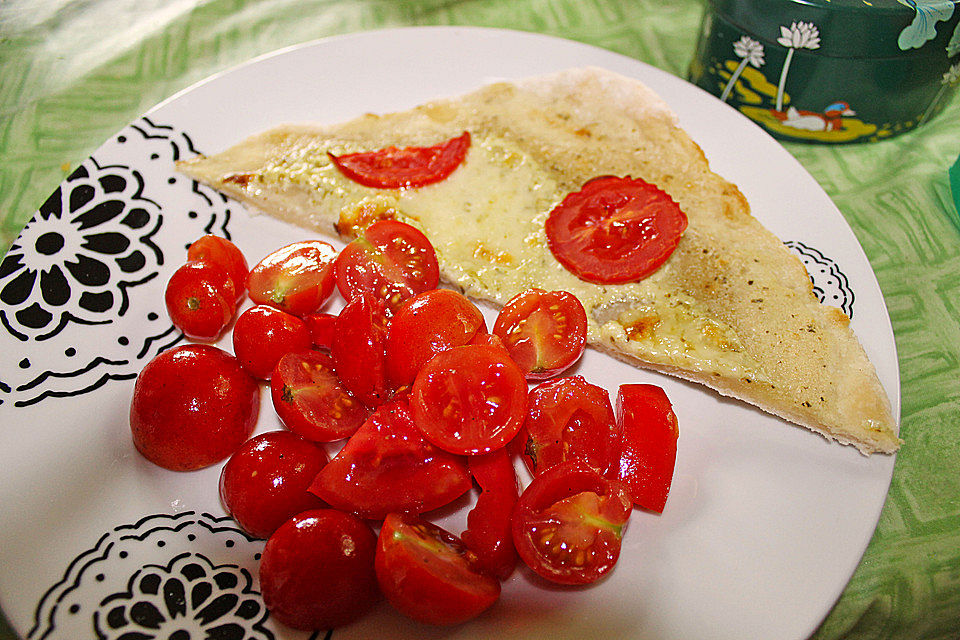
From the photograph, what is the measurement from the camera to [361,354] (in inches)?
85.5

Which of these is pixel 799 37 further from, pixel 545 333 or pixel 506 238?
pixel 545 333

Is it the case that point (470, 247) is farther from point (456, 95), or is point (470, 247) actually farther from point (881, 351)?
point (881, 351)

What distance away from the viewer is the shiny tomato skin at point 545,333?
2.30 m

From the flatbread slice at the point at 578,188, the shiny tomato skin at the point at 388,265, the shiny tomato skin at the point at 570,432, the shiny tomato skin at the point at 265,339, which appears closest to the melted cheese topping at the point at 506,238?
the flatbread slice at the point at 578,188

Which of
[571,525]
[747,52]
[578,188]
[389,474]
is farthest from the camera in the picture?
[747,52]

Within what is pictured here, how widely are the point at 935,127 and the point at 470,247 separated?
7.83 ft

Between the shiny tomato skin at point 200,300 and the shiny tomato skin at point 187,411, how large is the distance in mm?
192

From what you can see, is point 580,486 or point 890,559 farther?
point 890,559

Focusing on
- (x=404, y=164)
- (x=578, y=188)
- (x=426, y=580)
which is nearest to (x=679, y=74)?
(x=578, y=188)

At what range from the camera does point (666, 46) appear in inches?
149

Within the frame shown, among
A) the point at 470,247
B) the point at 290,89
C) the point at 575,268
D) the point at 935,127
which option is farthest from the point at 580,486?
the point at 935,127

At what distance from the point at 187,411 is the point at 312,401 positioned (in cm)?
37

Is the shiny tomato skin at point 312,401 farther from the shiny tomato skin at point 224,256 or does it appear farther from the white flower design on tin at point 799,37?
the white flower design on tin at point 799,37

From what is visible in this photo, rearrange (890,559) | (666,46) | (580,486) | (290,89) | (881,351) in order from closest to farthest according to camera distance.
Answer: (580,486) < (890,559) < (881,351) < (290,89) < (666,46)
